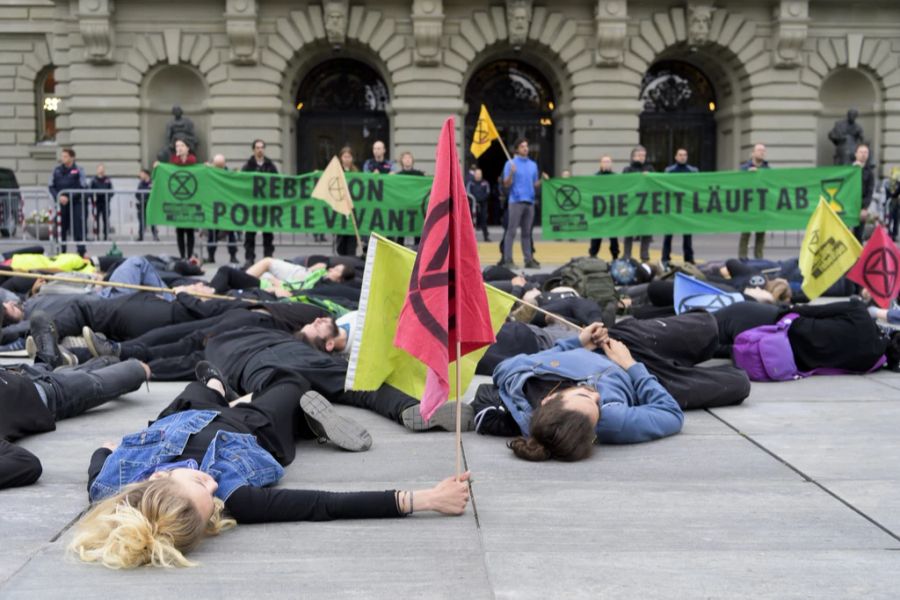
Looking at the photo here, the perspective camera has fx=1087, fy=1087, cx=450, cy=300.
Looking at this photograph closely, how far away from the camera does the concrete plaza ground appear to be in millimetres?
3756

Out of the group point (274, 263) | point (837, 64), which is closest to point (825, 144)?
point (837, 64)

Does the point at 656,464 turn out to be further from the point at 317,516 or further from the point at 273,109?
the point at 273,109

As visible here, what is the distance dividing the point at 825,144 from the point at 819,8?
3.53 meters

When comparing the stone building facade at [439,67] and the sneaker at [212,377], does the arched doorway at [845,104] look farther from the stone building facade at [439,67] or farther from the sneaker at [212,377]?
the sneaker at [212,377]

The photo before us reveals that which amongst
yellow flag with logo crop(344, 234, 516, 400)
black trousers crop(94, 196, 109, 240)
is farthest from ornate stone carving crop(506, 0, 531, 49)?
yellow flag with logo crop(344, 234, 516, 400)

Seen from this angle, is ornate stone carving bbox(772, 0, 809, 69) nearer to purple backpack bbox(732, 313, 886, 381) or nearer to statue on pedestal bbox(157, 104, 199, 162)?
statue on pedestal bbox(157, 104, 199, 162)

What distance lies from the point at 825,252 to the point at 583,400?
5.74 metres

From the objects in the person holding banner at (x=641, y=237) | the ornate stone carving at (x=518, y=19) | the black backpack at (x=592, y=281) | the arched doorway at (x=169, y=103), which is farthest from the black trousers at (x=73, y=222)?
the ornate stone carving at (x=518, y=19)

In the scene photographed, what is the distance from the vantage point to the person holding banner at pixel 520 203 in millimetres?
17953

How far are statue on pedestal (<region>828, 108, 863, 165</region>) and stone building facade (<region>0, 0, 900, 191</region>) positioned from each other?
629mm

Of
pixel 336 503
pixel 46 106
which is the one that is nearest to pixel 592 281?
pixel 336 503

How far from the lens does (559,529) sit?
174 inches

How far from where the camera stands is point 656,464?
5578 millimetres

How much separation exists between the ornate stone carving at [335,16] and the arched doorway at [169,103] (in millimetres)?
3552
